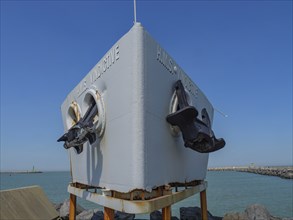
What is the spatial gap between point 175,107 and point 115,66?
5.57 ft

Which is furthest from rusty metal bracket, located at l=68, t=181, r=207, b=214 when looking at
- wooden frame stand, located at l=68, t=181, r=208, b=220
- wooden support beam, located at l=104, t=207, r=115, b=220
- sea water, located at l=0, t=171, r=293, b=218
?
sea water, located at l=0, t=171, r=293, b=218

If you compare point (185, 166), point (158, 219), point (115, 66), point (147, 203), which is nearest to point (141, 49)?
point (115, 66)

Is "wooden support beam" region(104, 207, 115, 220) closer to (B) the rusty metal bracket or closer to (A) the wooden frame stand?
(A) the wooden frame stand

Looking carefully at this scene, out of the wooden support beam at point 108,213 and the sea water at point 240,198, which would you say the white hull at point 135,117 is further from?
the sea water at point 240,198

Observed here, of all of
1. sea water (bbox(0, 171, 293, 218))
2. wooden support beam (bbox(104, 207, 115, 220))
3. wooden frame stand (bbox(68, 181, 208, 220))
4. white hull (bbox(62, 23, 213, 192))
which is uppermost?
white hull (bbox(62, 23, 213, 192))

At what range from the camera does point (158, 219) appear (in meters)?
14.7

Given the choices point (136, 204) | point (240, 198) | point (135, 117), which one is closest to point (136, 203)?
point (136, 204)

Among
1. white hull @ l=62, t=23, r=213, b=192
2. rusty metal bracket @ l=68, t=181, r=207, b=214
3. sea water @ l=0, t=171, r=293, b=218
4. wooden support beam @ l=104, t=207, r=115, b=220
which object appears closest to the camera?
rusty metal bracket @ l=68, t=181, r=207, b=214

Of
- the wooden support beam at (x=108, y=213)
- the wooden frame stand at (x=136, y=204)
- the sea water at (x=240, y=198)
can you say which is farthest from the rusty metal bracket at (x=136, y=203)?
the sea water at (x=240, y=198)

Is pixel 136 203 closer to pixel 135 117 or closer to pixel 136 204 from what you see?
pixel 136 204

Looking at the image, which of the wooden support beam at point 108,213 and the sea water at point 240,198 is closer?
the wooden support beam at point 108,213

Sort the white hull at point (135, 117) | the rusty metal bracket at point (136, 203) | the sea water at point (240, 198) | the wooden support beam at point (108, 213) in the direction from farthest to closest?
1. the sea water at point (240, 198)
2. the wooden support beam at point (108, 213)
3. the white hull at point (135, 117)
4. the rusty metal bracket at point (136, 203)

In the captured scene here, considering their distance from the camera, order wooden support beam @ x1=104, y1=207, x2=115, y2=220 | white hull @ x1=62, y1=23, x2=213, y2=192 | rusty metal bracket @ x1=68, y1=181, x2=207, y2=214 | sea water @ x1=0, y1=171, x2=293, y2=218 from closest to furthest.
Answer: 1. rusty metal bracket @ x1=68, y1=181, x2=207, y2=214
2. white hull @ x1=62, y1=23, x2=213, y2=192
3. wooden support beam @ x1=104, y1=207, x2=115, y2=220
4. sea water @ x1=0, y1=171, x2=293, y2=218

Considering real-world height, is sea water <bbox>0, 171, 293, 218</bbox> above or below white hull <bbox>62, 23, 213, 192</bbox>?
below
